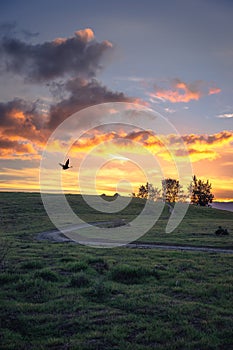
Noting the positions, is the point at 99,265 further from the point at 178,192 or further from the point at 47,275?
the point at 178,192

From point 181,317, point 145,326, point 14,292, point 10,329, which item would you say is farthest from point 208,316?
point 14,292

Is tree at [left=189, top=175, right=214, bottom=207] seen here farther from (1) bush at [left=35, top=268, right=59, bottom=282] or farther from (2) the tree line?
(1) bush at [left=35, top=268, right=59, bottom=282]

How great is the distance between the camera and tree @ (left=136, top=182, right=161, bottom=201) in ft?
527

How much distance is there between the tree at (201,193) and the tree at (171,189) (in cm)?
681

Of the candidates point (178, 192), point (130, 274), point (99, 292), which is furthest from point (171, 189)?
point (99, 292)

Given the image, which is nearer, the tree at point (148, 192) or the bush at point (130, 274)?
the bush at point (130, 274)

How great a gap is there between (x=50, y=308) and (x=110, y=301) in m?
2.28

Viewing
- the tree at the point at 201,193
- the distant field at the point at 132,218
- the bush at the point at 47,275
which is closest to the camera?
the bush at the point at 47,275

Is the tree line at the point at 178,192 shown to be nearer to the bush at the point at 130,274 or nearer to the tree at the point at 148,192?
the tree at the point at 148,192

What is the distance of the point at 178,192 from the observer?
493 feet

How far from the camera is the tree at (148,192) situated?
160750 mm

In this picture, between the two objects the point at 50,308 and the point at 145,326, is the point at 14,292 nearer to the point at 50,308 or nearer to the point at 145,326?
the point at 50,308

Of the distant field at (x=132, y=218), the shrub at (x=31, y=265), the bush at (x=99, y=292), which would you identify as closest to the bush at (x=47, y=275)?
the shrub at (x=31, y=265)

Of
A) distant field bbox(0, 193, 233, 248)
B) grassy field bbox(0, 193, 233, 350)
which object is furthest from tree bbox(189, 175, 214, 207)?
grassy field bbox(0, 193, 233, 350)
